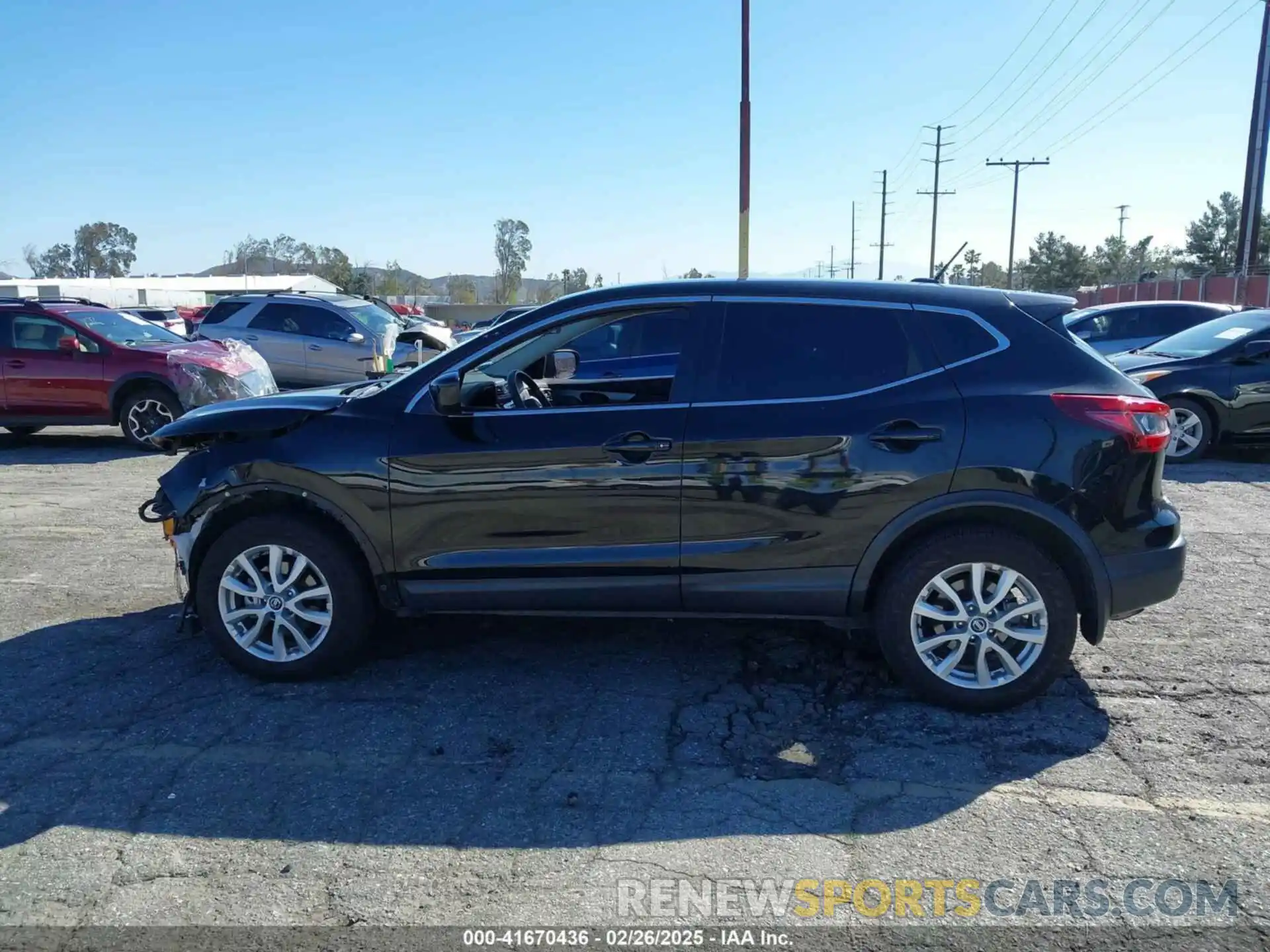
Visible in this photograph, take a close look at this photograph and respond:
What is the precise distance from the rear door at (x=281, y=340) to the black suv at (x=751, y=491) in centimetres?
1186

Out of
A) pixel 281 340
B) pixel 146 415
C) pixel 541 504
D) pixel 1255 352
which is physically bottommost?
pixel 146 415

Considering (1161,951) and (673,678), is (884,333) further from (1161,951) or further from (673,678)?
(1161,951)

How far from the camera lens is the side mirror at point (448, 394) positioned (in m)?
4.52

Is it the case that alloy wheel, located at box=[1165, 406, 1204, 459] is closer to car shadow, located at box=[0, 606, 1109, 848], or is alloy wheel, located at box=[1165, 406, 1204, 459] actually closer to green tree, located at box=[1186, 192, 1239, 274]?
car shadow, located at box=[0, 606, 1109, 848]

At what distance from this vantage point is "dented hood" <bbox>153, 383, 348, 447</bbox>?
15.7ft

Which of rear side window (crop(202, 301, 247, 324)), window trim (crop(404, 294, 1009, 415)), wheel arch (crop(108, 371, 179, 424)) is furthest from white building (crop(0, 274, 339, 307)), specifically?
window trim (crop(404, 294, 1009, 415))

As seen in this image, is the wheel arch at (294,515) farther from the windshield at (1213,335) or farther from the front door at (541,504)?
the windshield at (1213,335)

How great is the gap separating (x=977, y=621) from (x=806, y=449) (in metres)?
1.05

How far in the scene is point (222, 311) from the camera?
56.6 feet

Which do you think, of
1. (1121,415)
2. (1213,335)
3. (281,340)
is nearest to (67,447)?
(281,340)

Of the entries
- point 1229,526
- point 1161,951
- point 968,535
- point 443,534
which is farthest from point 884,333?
point 1229,526

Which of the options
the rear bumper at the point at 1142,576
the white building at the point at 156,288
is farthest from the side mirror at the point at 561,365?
the white building at the point at 156,288

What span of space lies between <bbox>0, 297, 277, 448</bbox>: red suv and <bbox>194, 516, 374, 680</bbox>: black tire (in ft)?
24.1

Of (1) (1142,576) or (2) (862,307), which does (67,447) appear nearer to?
(2) (862,307)
